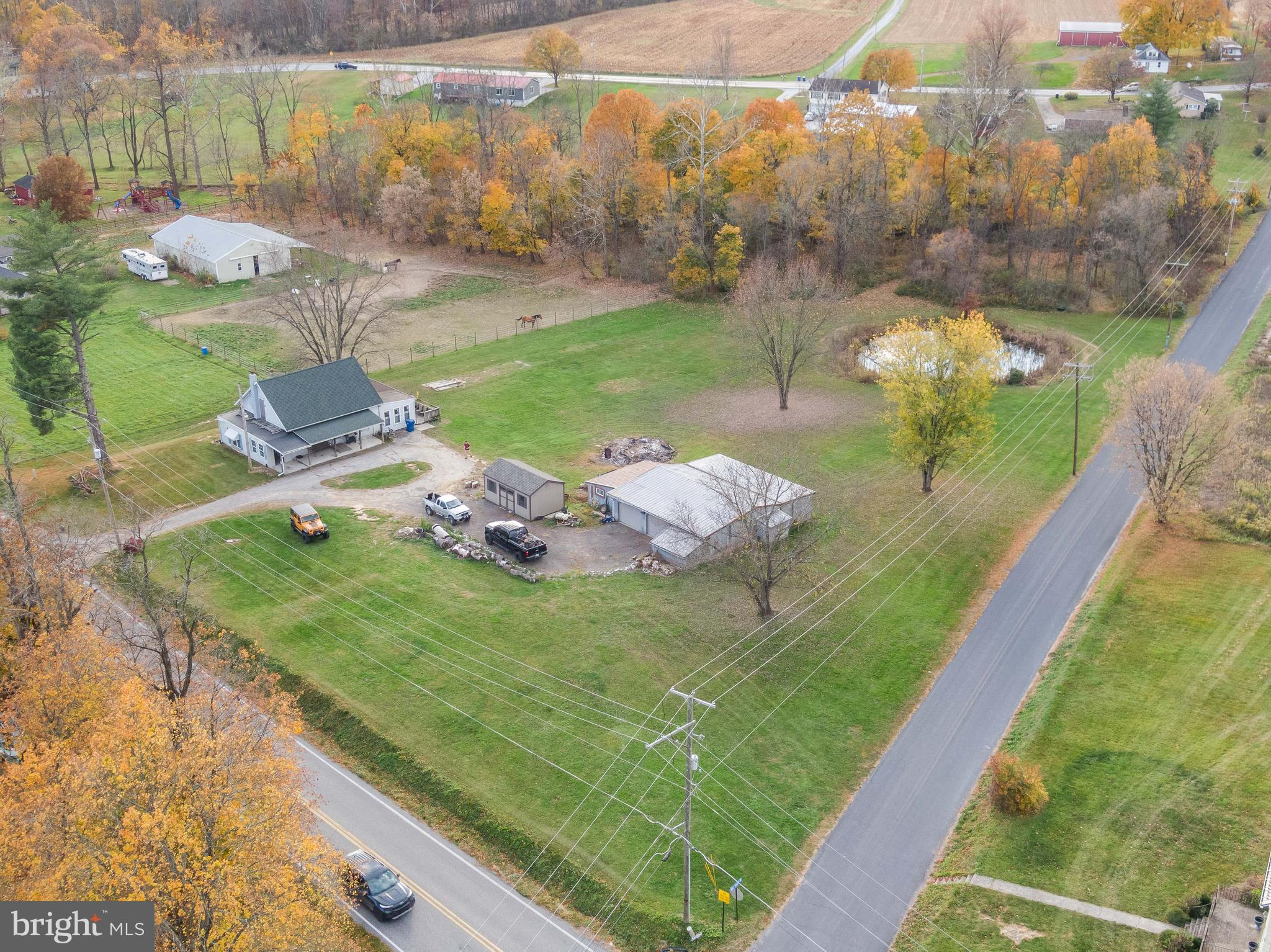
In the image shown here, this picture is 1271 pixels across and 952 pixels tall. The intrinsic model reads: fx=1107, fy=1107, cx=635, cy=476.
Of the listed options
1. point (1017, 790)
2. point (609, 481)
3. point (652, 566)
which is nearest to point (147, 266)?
point (609, 481)

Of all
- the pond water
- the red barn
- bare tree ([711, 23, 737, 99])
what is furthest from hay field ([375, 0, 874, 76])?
the pond water

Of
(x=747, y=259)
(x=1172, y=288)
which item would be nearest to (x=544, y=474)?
(x=747, y=259)

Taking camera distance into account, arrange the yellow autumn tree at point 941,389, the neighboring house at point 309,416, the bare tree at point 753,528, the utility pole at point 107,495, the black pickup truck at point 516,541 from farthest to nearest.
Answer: the neighboring house at point 309,416 < the yellow autumn tree at point 941,389 < the utility pole at point 107,495 < the black pickup truck at point 516,541 < the bare tree at point 753,528

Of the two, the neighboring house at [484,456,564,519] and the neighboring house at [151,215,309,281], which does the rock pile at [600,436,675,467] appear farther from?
the neighboring house at [151,215,309,281]

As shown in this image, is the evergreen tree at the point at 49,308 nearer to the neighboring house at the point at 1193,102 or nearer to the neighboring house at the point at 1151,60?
the neighboring house at the point at 1193,102

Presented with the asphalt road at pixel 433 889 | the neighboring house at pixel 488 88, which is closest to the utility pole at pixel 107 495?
the asphalt road at pixel 433 889

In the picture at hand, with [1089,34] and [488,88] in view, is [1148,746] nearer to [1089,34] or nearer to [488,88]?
[488,88]
